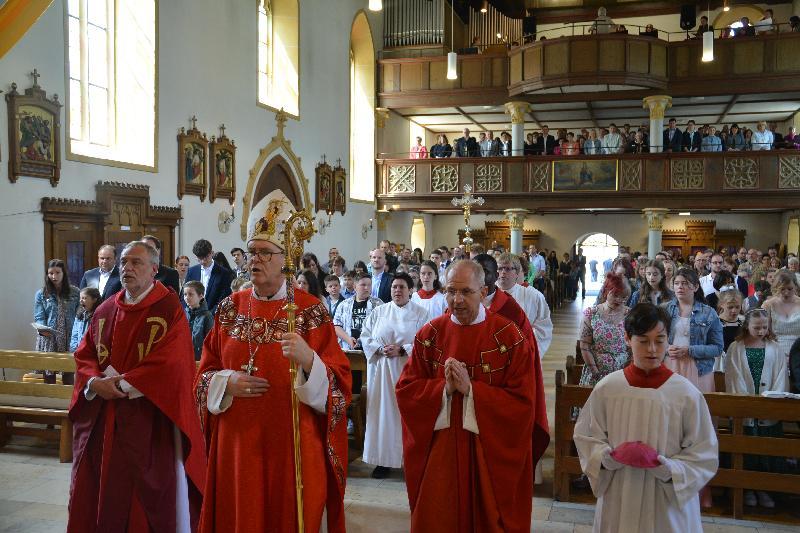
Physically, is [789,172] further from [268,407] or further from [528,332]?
[268,407]

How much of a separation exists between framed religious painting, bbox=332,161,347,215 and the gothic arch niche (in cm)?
175

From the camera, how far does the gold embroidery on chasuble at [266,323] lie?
3.51 meters

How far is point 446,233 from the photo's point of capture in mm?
28484

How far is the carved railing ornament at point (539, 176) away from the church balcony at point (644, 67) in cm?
196

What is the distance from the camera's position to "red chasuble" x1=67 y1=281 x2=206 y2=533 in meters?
3.96

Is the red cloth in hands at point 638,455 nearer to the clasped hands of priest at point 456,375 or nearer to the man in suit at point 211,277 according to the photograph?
the clasped hands of priest at point 456,375

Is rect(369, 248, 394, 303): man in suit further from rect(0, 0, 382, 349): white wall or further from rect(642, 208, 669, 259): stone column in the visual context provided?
rect(642, 208, 669, 259): stone column

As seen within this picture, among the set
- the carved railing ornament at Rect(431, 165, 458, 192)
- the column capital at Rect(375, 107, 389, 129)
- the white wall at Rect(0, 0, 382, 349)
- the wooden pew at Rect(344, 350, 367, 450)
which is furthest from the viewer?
the column capital at Rect(375, 107, 389, 129)

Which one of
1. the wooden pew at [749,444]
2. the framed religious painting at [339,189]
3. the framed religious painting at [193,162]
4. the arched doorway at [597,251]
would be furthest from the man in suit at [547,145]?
the wooden pew at [749,444]

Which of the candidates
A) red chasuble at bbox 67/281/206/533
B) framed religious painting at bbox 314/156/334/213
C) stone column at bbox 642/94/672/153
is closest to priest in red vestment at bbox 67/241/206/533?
red chasuble at bbox 67/281/206/533

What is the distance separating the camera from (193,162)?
13039mm

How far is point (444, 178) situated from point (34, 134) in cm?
1224

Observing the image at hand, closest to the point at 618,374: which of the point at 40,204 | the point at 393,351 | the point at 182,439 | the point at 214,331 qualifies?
the point at 214,331

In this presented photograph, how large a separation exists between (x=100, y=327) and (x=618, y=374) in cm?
280
